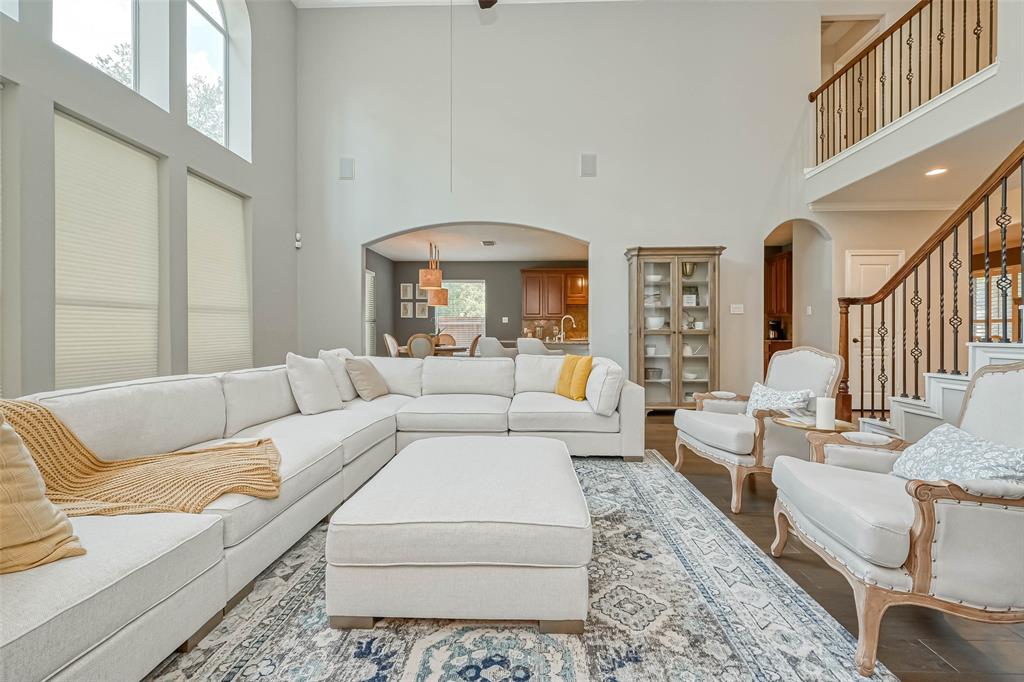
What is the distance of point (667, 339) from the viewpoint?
5633 millimetres

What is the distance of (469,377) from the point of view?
4410 millimetres

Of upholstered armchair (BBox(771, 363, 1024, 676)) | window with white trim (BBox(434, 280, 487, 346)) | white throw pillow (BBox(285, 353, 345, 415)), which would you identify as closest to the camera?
upholstered armchair (BBox(771, 363, 1024, 676))

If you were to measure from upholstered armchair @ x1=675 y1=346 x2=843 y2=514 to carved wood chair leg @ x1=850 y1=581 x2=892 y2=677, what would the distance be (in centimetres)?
125

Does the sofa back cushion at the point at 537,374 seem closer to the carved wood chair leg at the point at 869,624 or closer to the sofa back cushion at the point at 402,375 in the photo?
the sofa back cushion at the point at 402,375

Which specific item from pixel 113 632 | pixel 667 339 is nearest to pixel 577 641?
pixel 113 632

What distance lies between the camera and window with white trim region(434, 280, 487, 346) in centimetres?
1100

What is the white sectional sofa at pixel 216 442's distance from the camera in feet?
3.70

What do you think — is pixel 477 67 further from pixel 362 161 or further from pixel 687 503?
pixel 687 503

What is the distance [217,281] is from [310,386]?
1866mm

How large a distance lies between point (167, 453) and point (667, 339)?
15.8 ft

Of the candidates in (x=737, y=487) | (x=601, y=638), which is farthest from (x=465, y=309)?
(x=601, y=638)

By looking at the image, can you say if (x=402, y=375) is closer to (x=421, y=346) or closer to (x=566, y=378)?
(x=566, y=378)

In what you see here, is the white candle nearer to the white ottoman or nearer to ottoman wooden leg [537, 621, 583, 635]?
the white ottoman

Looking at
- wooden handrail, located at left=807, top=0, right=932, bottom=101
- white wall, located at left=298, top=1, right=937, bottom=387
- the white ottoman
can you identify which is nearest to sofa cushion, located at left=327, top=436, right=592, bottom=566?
the white ottoman
